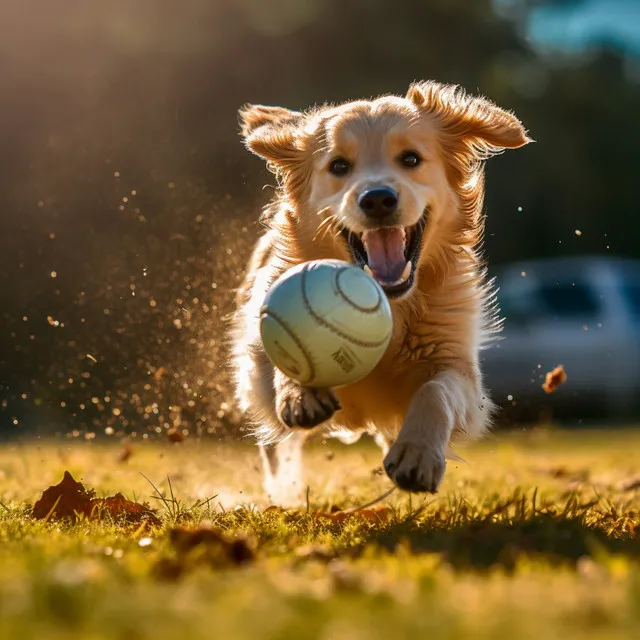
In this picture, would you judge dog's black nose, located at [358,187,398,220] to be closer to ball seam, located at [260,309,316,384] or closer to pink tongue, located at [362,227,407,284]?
pink tongue, located at [362,227,407,284]

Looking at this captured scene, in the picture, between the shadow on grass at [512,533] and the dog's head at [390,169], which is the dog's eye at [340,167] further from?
the shadow on grass at [512,533]

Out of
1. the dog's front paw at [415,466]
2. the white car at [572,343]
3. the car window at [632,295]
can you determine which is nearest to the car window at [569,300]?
the white car at [572,343]

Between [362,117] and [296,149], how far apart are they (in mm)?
547

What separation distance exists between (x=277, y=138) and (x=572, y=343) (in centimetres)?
1083

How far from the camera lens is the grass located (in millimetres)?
2141

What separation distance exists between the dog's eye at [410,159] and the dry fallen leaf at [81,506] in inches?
78.6

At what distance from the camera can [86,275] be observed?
8.55 metres

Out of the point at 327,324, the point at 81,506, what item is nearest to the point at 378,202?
the point at 327,324

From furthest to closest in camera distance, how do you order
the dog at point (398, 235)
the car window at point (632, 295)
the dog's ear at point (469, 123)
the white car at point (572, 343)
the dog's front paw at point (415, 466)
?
the car window at point (632, 295) → the white car at point (572, 343) → the dog's ear at point (469, 123) → the dog at point (398, 235) → the dog's front paw at point (415, 466)

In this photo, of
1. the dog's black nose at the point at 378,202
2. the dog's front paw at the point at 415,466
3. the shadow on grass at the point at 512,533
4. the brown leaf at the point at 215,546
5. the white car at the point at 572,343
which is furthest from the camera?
the white car at the point at 572,343

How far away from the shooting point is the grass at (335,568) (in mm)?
2141

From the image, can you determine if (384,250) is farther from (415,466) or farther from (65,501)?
(65,501)

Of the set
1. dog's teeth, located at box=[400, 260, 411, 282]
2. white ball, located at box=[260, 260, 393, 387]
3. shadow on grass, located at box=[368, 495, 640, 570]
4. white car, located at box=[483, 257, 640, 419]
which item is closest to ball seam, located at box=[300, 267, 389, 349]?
white ball, located at box=[260, 260, 393, 387]

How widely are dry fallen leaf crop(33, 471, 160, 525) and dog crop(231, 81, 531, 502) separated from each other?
27.7 inches
